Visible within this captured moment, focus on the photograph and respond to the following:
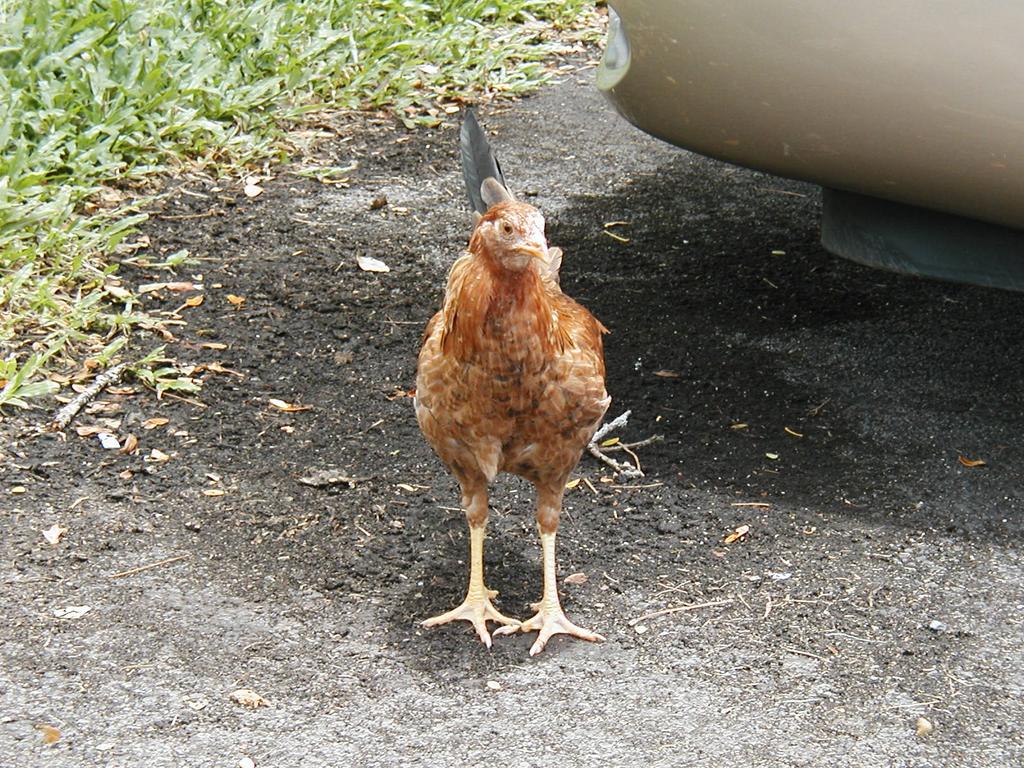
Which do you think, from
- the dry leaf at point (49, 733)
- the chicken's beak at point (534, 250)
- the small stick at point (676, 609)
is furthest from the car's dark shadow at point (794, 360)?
the dry leaf at point (49, 733)

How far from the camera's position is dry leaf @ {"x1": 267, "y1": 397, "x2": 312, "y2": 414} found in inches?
183

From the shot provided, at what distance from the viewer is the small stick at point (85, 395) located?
4508mm

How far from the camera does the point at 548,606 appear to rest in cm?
369

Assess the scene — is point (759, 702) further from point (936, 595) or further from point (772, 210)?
point (772, 210)

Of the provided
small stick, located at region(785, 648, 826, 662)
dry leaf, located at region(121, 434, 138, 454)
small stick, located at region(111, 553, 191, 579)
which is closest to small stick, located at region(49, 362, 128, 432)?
dry leaf, located at region(121, 434, 138, 454)

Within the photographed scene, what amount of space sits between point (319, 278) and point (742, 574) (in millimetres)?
2361

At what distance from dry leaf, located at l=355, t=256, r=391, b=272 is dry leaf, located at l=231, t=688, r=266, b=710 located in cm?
251

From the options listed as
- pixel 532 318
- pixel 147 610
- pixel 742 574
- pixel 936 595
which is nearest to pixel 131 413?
pixel 147 610

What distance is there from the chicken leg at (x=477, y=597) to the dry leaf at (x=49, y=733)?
98 cm

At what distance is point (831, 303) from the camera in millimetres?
5336

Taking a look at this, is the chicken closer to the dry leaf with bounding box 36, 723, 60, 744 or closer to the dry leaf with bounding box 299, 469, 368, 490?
the dry leaf with bounding box 299, 469, 368, 490

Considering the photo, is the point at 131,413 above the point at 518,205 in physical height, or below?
below

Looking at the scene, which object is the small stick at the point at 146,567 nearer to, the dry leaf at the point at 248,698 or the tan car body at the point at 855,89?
the dry leaf at the point at 248,698

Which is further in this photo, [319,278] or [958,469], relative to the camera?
[319,278]
